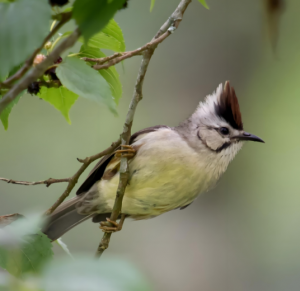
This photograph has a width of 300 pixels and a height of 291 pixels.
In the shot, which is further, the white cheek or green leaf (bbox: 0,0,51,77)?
the white cheek

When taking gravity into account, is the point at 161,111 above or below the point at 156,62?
below

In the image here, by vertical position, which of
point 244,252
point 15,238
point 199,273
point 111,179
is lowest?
point 199,273

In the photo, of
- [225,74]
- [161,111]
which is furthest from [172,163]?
[225,74]

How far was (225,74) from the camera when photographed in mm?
4133

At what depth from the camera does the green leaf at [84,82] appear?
630 millimetres

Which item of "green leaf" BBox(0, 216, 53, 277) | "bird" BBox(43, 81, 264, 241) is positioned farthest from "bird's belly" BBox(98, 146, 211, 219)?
"green leaf" BBox(0, 216, 53, 277)

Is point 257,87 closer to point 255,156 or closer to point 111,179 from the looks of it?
point 255,156

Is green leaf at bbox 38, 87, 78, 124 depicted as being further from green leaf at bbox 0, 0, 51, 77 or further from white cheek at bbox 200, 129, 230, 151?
white cheek at bbox 200, 129, 230, 151

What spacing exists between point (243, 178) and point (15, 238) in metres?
3.91

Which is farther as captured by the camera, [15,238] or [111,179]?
[111,179]

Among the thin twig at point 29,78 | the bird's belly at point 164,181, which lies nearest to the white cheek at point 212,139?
the bird's belly at point 164,181

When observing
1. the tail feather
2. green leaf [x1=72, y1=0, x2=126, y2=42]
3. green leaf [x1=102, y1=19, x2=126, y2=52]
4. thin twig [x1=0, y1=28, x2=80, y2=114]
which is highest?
green leaf [x1=72, y1=0, x2=126, y2=42]

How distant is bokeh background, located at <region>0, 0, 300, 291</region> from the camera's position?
12.6ft

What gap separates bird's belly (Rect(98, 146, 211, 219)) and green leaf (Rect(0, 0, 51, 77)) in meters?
1.28
